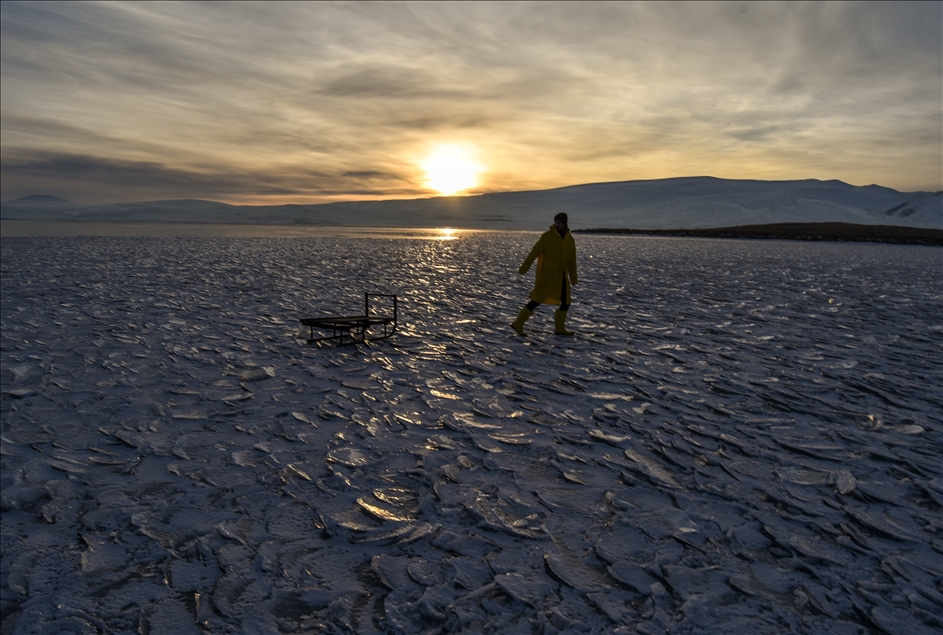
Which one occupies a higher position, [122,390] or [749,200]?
[749,200]

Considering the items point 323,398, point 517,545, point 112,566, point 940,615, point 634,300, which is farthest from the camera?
point 634,300

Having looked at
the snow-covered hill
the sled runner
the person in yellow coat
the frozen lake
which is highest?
the snow-covered hill

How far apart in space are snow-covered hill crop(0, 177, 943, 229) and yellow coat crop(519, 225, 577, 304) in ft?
262

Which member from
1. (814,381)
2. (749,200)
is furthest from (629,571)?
(749,200)

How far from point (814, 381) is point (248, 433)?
5.58m

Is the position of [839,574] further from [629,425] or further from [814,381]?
[814,381]

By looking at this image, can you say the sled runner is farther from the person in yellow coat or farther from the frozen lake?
the person in yellow coat

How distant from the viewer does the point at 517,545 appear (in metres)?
3.12

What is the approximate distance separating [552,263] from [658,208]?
10446 cm

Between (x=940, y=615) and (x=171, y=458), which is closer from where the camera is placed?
(x=940, y=615)

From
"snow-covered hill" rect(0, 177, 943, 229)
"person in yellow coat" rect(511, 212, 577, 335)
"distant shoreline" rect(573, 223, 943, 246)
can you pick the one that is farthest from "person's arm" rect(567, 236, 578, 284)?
"snow-covered hill" rect(0, 177, 943, 229)

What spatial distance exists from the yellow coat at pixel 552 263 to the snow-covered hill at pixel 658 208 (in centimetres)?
7979

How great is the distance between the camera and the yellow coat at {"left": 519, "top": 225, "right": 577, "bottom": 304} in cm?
810

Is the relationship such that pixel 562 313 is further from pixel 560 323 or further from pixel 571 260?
pixel 571 260
